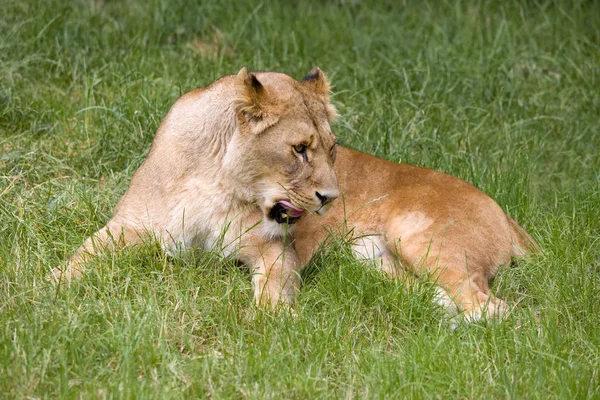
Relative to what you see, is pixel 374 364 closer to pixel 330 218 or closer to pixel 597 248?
pixel 330 218

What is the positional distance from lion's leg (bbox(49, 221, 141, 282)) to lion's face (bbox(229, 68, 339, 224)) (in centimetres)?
60

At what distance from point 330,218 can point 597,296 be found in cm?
134

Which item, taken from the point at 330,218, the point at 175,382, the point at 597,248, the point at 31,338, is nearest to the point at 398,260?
the point at 330,218

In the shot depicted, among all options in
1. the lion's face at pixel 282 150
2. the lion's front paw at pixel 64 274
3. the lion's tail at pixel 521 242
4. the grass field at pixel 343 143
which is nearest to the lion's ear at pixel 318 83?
the lion's face at pixel 282 150

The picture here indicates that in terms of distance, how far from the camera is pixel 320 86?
14.5ft

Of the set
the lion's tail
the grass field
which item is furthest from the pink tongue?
the lion's tail

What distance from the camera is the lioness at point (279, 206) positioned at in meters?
4.05

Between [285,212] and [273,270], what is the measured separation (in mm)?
261

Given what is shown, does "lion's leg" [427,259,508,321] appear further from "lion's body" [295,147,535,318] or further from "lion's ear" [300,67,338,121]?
"lion's ear" [300,67,338,121]

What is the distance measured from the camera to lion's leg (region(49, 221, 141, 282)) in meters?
4.04

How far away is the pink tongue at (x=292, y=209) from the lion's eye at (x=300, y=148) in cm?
23

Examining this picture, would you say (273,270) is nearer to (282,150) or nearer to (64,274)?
(282,150)

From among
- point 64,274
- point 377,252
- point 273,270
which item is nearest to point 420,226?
point 377,252

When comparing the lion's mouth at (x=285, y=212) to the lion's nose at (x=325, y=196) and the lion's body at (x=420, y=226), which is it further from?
the lion's body at (x=420, y=226)
